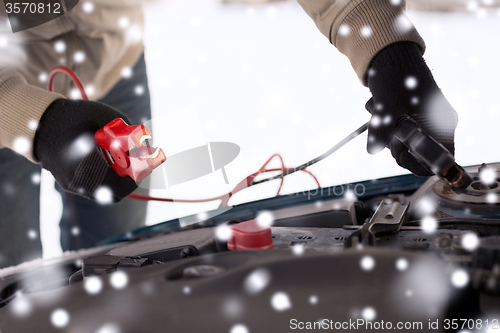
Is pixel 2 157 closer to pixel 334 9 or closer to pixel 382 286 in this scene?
pixel 334 9

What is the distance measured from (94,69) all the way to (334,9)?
2.84 ft

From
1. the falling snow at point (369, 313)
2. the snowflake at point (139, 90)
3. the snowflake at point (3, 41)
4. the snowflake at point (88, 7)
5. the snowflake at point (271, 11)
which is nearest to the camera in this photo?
the falling snow at point (369, 313)

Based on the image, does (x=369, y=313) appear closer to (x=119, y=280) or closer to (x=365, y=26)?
(x=119, y=280)

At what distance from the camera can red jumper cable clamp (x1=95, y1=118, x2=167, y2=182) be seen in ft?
2.11

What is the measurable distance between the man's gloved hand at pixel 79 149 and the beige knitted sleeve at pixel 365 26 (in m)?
0.49

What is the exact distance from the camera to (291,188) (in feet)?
3.46

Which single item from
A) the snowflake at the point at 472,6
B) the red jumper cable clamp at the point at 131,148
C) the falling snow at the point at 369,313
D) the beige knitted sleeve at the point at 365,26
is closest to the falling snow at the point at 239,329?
the falling snow at the point at 369,313

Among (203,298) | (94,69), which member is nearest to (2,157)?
(94,69)

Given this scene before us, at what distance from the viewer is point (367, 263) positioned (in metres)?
0.38

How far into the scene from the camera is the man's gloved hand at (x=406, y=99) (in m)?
0.71

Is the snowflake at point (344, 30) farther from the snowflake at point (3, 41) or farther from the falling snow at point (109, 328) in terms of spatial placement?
the snowflake at point (3, 41)

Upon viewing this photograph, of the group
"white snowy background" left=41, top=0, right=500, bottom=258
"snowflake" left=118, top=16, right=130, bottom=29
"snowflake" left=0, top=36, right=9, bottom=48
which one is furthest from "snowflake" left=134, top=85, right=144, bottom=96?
"snowflake" left=0, top=36, right=9, bottom=48

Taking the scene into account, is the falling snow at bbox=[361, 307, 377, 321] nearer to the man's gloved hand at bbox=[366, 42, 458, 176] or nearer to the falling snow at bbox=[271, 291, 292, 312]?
the falling snow at bbox=[271, 291, 292, 312]

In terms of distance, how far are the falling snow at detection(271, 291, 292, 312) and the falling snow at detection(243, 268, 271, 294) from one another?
2 centimetres
